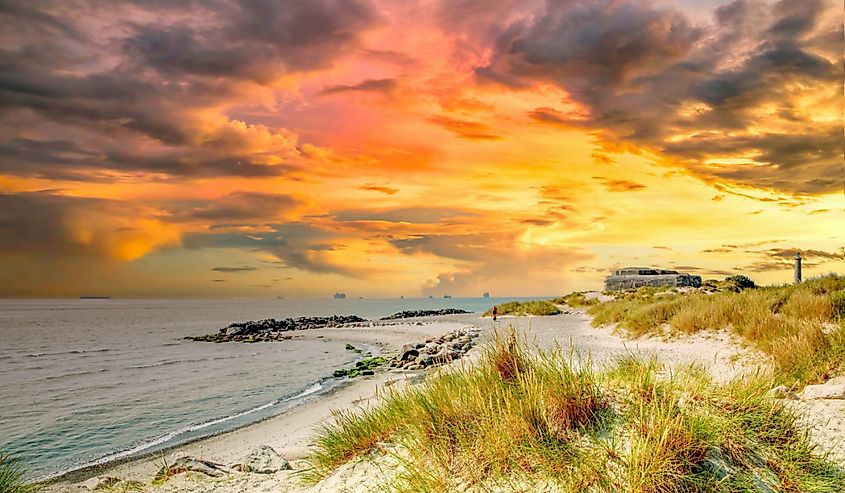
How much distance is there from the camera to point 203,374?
26.0 meters

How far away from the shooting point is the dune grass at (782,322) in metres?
9.89

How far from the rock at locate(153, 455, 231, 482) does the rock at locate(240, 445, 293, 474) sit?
0.34 metres

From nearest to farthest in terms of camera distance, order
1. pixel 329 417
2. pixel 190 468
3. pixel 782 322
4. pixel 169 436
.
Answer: pixel 190 468, pixel 329 417, pixel 169 436, pixel 782 322

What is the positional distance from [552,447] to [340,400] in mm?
12087

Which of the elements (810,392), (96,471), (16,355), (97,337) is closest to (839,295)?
(810,392)

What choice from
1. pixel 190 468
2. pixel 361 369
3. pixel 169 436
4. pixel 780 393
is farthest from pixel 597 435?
pixel 361 369

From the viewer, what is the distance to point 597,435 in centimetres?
510

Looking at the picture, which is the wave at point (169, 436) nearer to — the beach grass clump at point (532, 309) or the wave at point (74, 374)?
the wave at point (74, 374)

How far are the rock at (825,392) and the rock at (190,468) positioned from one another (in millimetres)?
8770

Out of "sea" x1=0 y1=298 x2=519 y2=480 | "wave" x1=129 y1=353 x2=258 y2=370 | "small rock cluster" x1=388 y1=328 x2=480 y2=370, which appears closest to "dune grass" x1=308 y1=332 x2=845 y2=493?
"sea" x1=0 y1=298 x2=519 y2=480

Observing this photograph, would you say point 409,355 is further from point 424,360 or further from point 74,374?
point 74,374

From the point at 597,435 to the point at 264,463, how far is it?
5777 mm

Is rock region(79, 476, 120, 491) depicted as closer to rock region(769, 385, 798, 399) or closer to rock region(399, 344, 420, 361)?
rock region(769, 385, 798, 399)

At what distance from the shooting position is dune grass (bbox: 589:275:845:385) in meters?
9.89
